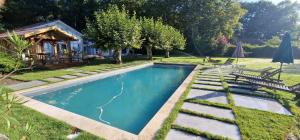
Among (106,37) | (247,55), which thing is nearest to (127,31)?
(106,37)

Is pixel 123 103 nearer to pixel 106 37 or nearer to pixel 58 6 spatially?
pixel 106 37

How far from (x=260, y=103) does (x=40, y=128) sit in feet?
21.6

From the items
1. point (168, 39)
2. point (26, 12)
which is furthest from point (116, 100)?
point (26, 12)

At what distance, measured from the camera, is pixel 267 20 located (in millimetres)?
52656

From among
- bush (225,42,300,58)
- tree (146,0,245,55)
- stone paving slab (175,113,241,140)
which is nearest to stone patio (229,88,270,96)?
stone paving slab (175,113,241,140)

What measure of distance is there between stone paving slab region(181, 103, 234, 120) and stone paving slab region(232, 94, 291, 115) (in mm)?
967

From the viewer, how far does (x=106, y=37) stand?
17.0 metres

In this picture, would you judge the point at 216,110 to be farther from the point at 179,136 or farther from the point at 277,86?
the point at 277,86

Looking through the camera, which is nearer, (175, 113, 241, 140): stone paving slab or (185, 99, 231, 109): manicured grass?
(175, 113, 241, 140): stone paving slab

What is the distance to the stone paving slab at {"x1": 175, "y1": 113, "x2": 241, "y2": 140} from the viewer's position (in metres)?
4.44

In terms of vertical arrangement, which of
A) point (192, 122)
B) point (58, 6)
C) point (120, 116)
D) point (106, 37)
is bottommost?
point (120, 116)

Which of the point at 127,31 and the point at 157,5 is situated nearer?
the point at 127,31

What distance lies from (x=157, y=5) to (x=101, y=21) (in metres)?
19.5

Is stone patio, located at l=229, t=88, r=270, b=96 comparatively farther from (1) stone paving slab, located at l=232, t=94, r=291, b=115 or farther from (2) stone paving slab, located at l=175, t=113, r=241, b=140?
(2) stone paving slab, located at l=175, t=113, r=241, b=140
